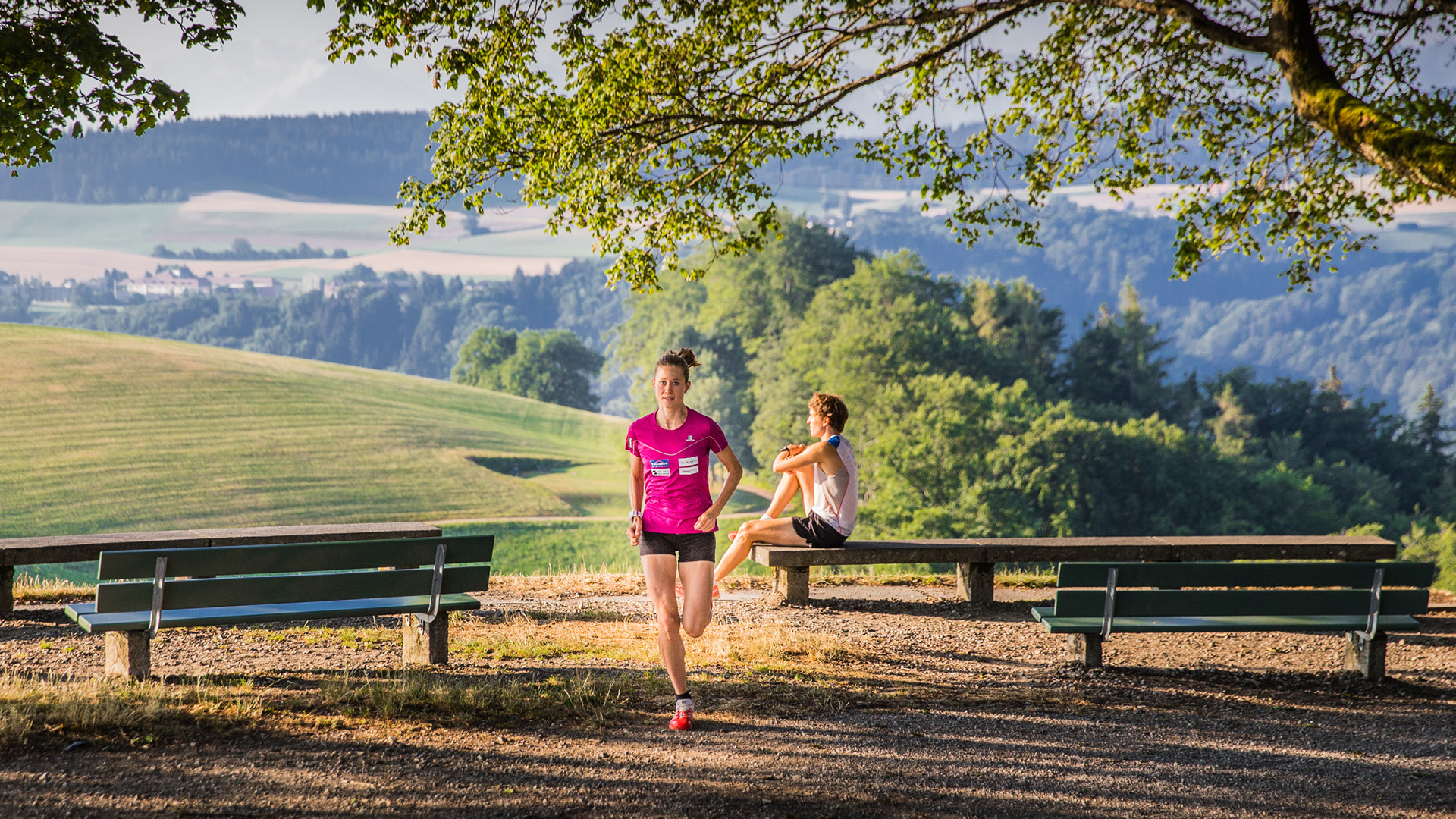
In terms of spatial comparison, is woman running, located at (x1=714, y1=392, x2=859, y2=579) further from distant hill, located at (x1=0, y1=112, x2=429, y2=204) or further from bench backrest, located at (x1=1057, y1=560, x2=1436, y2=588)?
distant hill, located at (x1=0, y1=112, x2=429, y2=204)

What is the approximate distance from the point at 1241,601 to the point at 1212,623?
0.22 metres

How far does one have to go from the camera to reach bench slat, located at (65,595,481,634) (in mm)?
5609

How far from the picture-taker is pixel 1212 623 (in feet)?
21.3

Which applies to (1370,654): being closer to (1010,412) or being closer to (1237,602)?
(1237,602)

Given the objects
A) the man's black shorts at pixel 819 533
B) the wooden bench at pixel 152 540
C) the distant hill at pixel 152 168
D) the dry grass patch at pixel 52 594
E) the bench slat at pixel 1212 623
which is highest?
the distant hill at pixel 152 168

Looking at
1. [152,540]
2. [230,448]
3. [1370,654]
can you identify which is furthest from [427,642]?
[230,448]

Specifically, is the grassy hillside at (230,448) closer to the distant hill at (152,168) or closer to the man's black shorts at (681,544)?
the man's black shorts at (681,544)

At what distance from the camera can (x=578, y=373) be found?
92.6 metres

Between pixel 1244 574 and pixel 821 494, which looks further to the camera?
pixel 821 494

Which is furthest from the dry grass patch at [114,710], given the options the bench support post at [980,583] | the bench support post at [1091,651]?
the bench support post at [980,583]

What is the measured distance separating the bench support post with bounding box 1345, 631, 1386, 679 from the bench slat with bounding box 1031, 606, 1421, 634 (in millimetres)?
94

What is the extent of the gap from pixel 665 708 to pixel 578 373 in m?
88.0

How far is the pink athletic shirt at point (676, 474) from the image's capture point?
16.8ft

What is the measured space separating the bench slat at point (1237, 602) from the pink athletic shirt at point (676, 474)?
97.3 inches
